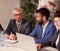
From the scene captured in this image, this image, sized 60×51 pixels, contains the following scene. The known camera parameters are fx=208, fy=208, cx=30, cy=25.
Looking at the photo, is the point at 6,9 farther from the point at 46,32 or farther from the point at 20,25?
the point at 46,32

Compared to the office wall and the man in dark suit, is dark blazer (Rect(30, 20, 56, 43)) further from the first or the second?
the office wall

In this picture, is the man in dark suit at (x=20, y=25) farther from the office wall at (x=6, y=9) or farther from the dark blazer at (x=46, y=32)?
the office wall at (x=6, y=9)

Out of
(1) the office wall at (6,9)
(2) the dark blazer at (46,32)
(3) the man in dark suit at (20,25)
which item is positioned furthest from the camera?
(1) the office wall at (6,9)

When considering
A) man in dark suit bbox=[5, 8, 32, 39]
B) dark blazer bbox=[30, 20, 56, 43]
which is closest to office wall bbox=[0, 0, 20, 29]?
man in dark suit bbox=[5, 8, 32, 39]

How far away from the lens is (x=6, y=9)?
6.45m

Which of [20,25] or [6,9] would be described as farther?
[6,9]

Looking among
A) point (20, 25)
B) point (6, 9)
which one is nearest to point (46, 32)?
point (20, 25)

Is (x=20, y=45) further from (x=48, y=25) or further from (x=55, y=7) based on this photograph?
(x=55, y=7)

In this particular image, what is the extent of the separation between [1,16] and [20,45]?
157 inches

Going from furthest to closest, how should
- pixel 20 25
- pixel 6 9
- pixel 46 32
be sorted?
pixel 6 9
pixel 20 25
pixel 46 32

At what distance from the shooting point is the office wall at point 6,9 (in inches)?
251

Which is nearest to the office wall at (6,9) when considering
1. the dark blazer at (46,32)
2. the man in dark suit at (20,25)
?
the man in dark suit at (20,25)

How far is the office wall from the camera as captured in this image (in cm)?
637

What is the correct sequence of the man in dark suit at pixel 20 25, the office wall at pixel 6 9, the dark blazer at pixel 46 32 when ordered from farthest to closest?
the office wall at pixel 6 9, the man in dark suit at pixel 20 25, the dark blazer at pixel 46 32
